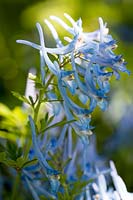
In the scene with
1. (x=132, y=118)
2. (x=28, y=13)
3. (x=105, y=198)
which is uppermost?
(x=28, y=13)

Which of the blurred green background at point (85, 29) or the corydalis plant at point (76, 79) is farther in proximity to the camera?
the blurred green background at point (85, 29)

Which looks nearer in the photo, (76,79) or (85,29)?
(76,79)

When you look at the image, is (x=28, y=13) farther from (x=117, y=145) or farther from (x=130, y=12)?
(x=117, y=145)

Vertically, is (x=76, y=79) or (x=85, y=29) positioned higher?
(x=85, y=29)

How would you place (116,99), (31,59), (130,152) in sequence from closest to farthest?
(130,152) → (116,99) → (31,59)

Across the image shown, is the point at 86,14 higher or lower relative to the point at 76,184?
higher

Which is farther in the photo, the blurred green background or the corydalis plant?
the blurred green background

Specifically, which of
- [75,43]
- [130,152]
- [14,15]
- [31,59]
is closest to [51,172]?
[75,43]

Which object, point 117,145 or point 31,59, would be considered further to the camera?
point 31,59
